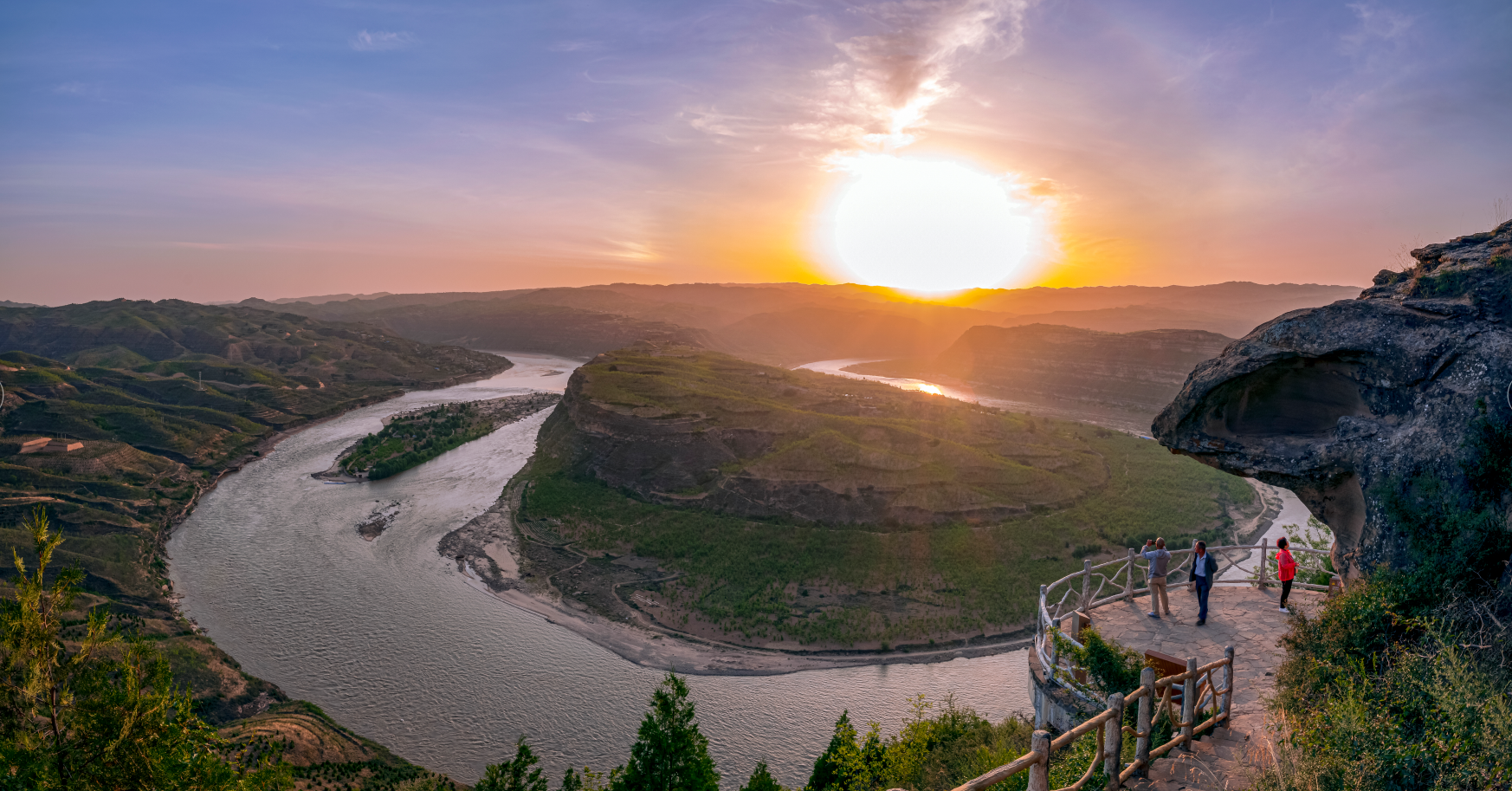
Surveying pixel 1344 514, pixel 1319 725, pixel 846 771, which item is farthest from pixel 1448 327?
pixel 846 771

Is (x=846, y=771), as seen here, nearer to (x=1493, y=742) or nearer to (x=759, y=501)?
(x=1493, y=742)

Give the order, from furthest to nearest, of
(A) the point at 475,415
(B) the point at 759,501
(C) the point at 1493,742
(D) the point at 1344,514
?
(A) the point at 475,415 < (B) the point at 759,501 < (D) the point at 1344,514 < (C) the point at 1493,742

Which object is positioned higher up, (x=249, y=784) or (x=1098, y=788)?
(x=1098, y=788)

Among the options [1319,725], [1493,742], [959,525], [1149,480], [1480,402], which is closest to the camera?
[1493,742]

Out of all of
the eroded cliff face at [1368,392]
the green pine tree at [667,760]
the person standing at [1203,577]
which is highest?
the eroded cliff face at [1368,392]

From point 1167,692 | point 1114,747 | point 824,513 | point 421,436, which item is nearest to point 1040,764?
point 1114,747

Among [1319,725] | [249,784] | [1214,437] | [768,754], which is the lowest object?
[768,754]

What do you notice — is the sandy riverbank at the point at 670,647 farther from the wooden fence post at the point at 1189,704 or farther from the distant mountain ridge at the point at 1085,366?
the distant mountain ridge at the point at 1085,366

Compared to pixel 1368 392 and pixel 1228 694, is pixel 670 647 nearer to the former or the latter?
pixel 1228 694

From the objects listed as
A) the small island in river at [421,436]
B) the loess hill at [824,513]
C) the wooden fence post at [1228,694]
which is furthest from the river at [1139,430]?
the small island in river at [421,436]
